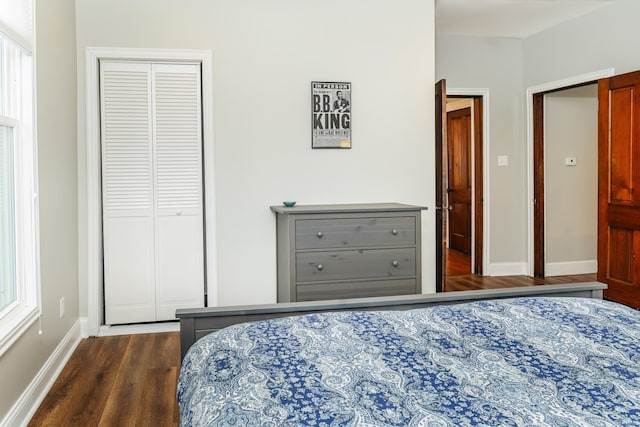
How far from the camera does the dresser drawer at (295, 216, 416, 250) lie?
3.48 meters

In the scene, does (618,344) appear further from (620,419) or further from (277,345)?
(277,345)

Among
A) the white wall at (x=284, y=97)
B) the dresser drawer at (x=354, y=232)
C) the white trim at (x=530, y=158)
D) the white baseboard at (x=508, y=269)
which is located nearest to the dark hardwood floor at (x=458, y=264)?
the white baseboard at (x=508, y=269)

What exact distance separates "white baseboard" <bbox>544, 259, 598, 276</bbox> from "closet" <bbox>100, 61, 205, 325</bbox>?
3823 millimetres

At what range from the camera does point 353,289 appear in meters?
3.55

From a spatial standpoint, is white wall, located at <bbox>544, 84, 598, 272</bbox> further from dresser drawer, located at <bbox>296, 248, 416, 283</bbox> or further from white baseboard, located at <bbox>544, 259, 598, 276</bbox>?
dresser drawer, located at <bbox>296, 248, 416, 283</bbox>

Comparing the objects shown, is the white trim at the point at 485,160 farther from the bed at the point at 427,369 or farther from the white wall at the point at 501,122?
the bed at the point at 427,369

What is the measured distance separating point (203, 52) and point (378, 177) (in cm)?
165

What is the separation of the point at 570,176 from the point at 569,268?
1.02m

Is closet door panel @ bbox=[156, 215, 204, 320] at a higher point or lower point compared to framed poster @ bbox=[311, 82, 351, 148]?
lower

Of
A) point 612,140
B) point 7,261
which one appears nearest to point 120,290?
point 7,261

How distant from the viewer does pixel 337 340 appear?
1.57m

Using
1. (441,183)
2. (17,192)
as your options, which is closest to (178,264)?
(17,192)

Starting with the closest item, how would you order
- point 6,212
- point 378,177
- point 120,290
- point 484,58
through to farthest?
point 6,212
point 120,290
point 378,177
point 484,58

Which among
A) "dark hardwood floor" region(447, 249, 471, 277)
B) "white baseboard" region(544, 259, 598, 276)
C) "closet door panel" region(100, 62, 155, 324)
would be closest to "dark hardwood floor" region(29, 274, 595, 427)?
"closet door panel" region(100, 62, 155, 324)
